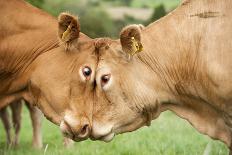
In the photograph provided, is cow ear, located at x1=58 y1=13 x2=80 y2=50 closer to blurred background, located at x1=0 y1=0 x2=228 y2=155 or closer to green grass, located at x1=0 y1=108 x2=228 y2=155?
blurred background, located at x1=0 y1=0 x2=228 y2=155

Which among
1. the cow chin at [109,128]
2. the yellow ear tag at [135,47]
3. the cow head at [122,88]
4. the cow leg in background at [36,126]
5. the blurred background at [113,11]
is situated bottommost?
the blurred background at [113,11]

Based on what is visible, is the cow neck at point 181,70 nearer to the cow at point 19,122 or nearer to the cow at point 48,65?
the cow at point 48,65

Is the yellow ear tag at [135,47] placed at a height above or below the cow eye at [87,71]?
above

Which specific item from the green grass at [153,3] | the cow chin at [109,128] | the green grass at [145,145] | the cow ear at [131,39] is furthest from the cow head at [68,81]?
A: the green grass at [153,3]

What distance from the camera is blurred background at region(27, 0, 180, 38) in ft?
90.8

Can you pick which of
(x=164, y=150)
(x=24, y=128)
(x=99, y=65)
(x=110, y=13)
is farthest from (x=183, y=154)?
(x=110, y=13)

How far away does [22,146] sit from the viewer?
1232 centimetres

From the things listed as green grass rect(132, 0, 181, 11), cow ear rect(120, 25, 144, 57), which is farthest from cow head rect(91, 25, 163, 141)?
green grass rect(132, 0, 181, 11)

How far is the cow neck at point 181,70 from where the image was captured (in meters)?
7.74

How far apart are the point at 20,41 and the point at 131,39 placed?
1611mm

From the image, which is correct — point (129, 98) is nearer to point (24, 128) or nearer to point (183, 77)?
point (183, 77)

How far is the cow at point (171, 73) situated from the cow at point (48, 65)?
13 cm

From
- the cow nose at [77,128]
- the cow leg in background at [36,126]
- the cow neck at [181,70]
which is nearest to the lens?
the cow nose at [77,128]

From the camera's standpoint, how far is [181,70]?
7812 mm
